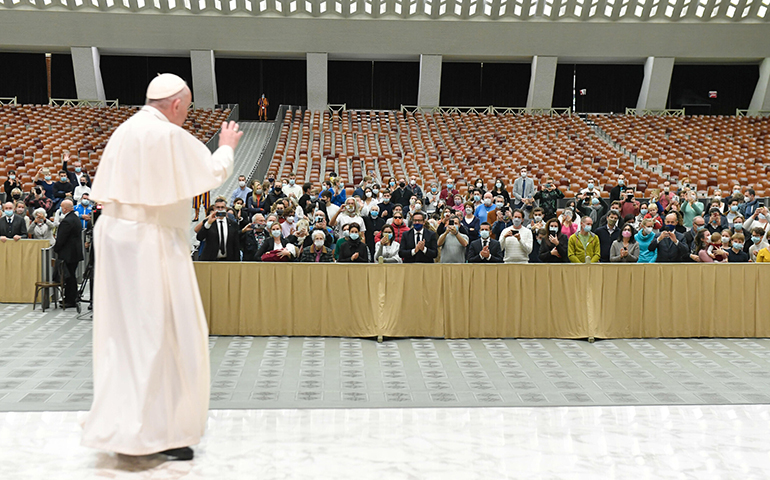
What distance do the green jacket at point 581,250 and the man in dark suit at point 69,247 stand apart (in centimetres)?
764

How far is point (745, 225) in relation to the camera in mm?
13398

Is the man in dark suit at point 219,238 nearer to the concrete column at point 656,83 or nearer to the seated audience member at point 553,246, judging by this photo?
the seated audience member at point 553,246

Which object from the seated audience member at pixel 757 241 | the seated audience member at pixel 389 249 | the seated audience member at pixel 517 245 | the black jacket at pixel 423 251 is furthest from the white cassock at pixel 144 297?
the seated audience member at pixel 757 241

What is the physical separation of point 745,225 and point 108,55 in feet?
97.3

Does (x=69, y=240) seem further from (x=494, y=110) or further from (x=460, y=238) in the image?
(x=494, y=110)

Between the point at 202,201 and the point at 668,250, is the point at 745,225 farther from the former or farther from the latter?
the point at 202,201

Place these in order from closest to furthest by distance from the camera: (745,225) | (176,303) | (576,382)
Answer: (176,303), (576,382), (745,225)

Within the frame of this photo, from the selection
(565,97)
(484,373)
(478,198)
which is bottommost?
(484,373)

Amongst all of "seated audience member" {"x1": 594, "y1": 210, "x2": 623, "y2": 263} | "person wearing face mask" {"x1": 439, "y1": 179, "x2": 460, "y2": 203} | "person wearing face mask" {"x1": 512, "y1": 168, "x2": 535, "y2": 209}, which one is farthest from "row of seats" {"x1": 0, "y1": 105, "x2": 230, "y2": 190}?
"seated audience member" {"x1": 594, "y1": 210, "x2": 623, "y2": 263}

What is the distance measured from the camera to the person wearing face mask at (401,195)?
602 inches

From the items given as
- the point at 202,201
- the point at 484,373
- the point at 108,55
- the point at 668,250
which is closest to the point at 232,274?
the point at 484,373

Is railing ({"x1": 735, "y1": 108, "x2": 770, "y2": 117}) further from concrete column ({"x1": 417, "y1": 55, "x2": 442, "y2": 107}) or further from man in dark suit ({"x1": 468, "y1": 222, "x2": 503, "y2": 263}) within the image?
man in dark suit ({"x1": 468, "y1": 222, "x2": 503, "y2": 263})

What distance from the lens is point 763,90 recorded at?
108 ft

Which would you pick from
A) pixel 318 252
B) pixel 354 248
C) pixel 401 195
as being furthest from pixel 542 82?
pixel 318 252
